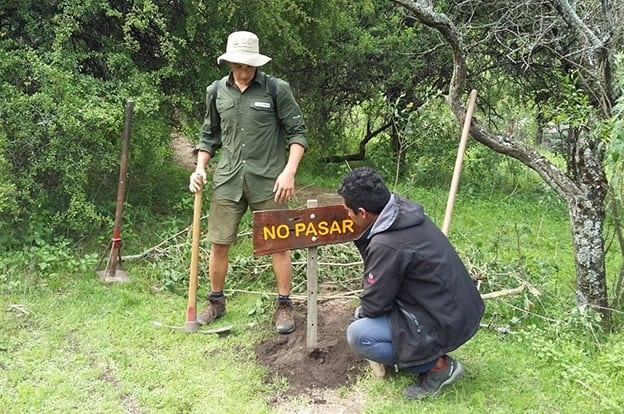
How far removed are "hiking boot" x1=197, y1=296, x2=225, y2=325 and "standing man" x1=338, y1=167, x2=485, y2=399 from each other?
4.51 ft

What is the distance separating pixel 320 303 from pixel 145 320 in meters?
1.24

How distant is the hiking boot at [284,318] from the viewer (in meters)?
4.18

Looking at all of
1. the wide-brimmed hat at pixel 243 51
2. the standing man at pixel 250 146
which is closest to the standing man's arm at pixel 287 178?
the standing man at pixel 250 146

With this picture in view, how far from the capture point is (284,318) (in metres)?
4.23

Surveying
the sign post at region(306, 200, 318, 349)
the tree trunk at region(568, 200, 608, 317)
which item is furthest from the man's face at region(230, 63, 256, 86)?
the tree trunk at region(568, 200, 608, 317)

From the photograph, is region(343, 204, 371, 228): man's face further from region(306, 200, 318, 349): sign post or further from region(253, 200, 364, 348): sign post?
region(306, 200, 318, 349): sign post

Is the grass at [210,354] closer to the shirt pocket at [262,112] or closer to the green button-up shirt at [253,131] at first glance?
the green button-up shirt at [253,131]

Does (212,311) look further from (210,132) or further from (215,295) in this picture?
(210,132)

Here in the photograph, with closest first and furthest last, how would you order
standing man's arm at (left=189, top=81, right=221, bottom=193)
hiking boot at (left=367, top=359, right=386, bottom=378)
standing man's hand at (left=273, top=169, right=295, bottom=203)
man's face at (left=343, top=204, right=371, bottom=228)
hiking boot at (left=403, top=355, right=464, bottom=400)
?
man's face at (left=343, top=204, right=371, bottom=228) < hiking boot at (left=403, top=355, right=464, bottom=400) < hiking boot at (left=367, top=359, right=386, bottom=378) < standing man's hand at (left=273, top=169, right=295, bottom=203) < standing man's arm at (left=189, top=81, right=221, bottom=193)

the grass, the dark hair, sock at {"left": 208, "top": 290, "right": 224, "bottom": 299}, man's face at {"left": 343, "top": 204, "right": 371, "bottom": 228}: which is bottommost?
the grass

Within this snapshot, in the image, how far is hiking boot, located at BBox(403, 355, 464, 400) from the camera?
345cm

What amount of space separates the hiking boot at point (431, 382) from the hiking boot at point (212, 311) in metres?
1.56

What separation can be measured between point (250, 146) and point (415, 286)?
150 centimetres

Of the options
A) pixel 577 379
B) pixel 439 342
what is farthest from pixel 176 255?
pixel 577 379
